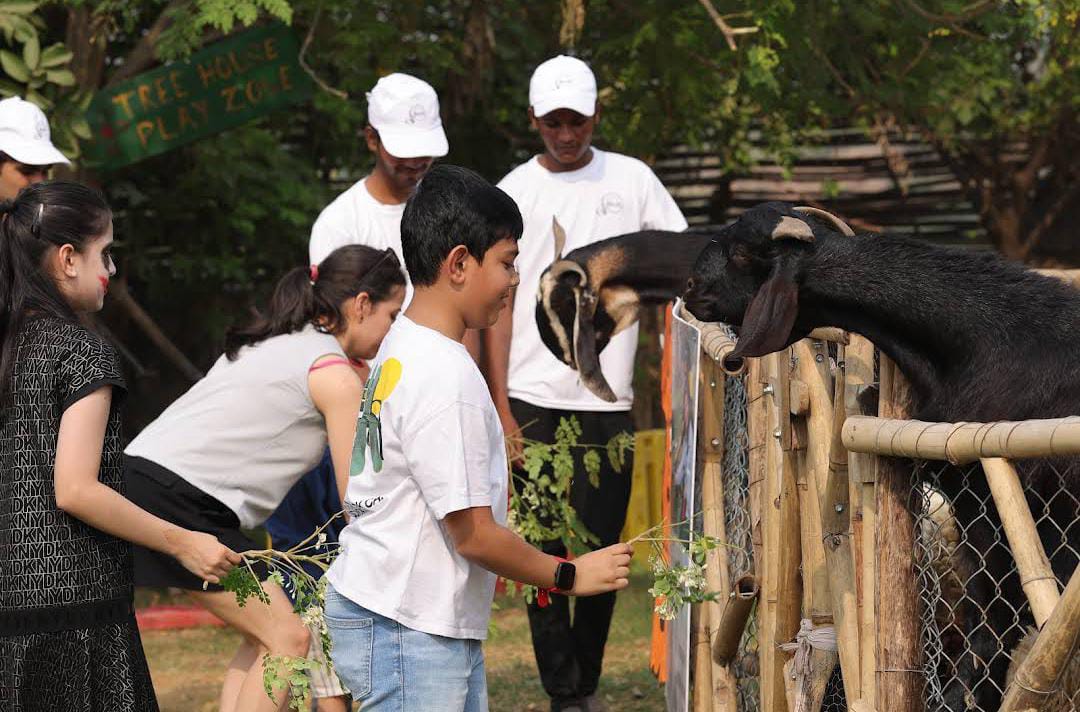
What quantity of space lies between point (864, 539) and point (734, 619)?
1072 mm

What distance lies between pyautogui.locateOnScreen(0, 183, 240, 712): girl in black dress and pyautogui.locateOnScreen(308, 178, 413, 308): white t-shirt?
1.61 m

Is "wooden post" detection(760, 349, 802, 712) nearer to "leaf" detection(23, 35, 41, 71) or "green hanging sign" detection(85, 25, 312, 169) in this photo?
"green hanging sign" detection(85, 25, 312, 169)

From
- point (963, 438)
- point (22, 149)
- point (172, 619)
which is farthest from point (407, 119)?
point (172, 619)

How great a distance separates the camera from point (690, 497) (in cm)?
450

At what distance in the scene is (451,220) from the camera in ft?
10.0

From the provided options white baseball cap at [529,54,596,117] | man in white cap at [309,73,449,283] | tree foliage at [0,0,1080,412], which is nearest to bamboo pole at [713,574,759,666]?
man in white cap at [309,73,449,283]

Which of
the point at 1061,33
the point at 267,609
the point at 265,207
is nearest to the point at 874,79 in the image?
the point at 1061,33

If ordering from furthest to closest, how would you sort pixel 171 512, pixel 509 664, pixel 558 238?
1. pixel 509 664
2. pixel 558 238
3. pixel 171 512

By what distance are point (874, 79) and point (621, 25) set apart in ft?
5.85

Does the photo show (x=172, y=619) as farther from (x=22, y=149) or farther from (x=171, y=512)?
(x=171, y=512)

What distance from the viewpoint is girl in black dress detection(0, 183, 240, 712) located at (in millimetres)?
3543

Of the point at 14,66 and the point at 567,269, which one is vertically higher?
the point at 14,66

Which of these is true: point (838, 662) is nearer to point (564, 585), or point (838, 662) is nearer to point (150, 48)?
point (564, 585)

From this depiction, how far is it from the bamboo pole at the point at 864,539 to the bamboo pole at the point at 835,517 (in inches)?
0.7
